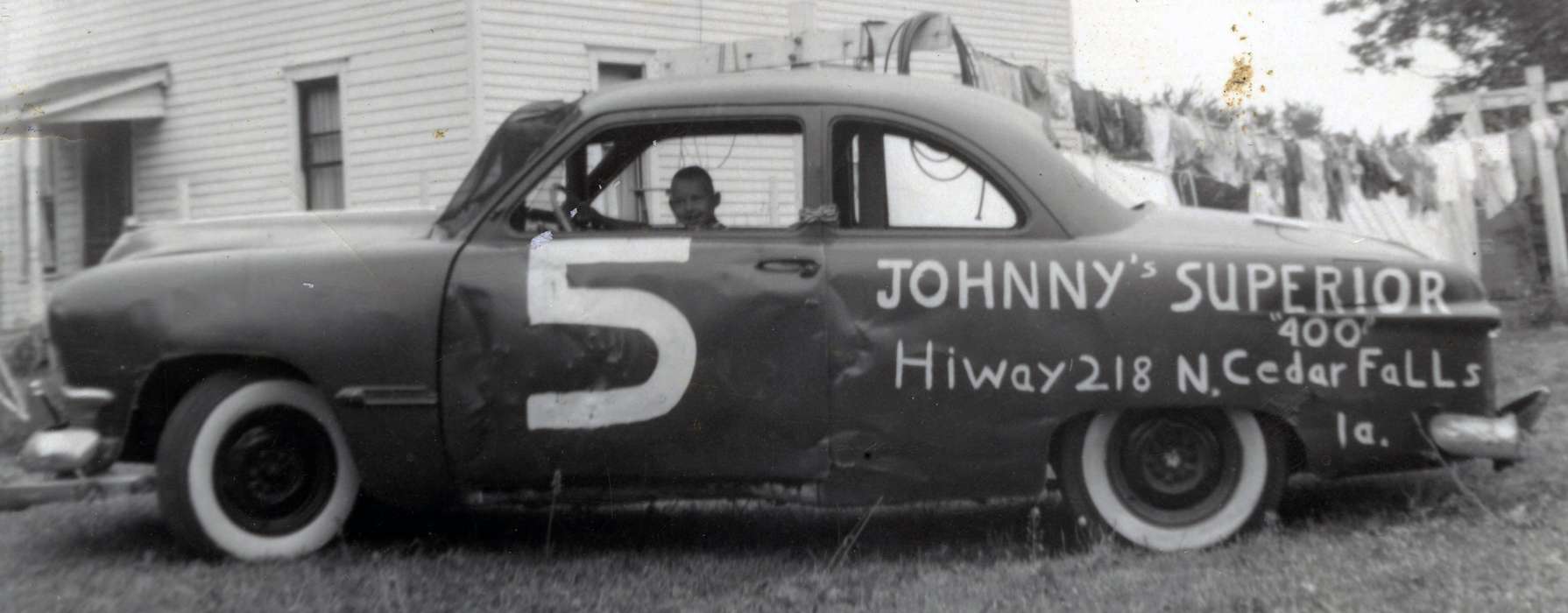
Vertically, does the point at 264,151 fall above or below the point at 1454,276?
above

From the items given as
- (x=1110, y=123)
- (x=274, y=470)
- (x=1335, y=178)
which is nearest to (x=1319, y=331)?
(x=274, y=470)

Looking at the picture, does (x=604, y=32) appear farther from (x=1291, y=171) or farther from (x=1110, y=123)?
(x=1291, y=171)

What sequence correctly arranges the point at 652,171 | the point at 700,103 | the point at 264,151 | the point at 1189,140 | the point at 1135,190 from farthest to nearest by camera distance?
the point at 264,151, the point at 1189,140, the point at 1135,190, the point at 652,171, the point at 700,103

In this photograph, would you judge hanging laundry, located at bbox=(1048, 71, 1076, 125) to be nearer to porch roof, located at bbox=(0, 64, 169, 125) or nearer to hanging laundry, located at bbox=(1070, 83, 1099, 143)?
hanging laundry, located at bbox=(1070, 83, 1099, 143)

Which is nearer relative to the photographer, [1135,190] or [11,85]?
[1135,190]

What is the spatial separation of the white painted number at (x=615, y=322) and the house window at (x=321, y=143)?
36.4ft

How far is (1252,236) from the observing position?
4.56 m

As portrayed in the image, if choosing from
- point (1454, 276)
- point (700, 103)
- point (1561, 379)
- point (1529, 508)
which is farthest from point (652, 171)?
point (1561, 379)

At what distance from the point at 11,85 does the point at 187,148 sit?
6.69 ft

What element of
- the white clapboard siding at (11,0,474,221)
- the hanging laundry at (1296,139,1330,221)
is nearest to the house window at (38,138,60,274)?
the white clapboard siding at (11,0,474,221)

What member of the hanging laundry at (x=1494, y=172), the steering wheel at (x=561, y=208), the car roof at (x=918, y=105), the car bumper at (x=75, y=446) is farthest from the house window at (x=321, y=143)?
the hanging laundry at (x=1494, y=172)

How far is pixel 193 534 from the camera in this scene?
4617 mm

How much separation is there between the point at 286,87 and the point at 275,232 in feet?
35.6

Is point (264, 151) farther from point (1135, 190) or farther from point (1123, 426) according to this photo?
point (1123, 426)
